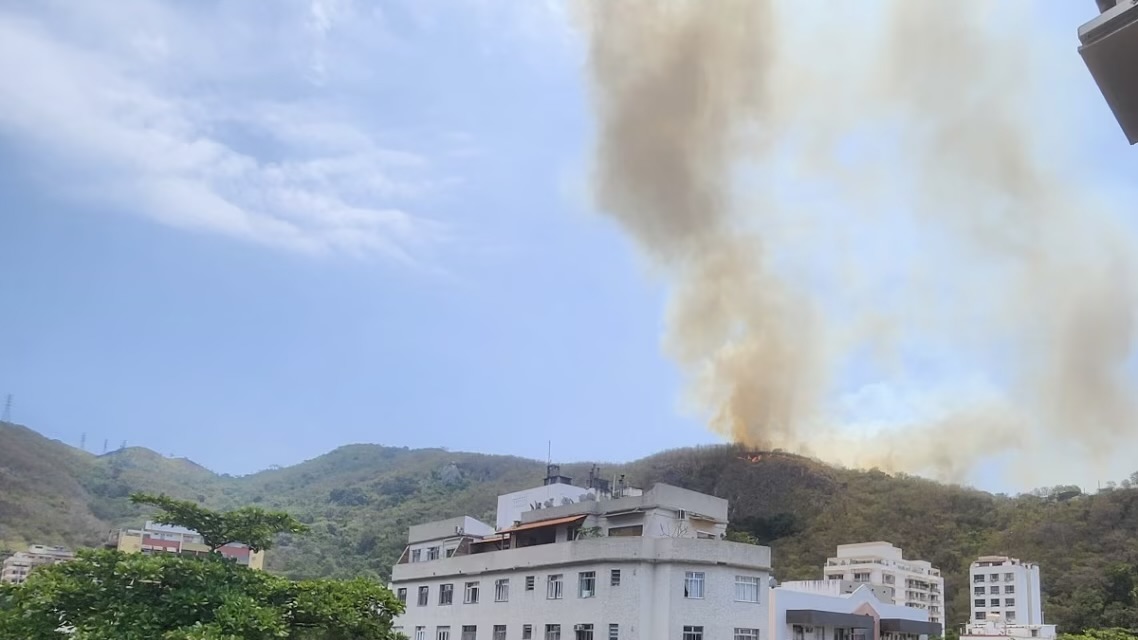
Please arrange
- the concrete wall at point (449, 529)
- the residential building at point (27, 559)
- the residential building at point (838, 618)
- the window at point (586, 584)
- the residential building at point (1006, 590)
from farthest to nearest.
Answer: the residential building at point (27, 559)
the residential building at point (1006, 590)
the concrete wall at point (449, 529)
the residential building at point (838, 618)
the window at point (586, 584)

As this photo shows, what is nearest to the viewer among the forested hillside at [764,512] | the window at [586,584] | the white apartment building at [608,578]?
the white apartment building at [608,578]

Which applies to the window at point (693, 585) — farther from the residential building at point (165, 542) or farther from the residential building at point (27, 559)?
the residential building at point (27, 559)

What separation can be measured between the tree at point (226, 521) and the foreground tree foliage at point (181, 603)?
0.70 meters

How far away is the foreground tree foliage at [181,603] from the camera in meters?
13.9

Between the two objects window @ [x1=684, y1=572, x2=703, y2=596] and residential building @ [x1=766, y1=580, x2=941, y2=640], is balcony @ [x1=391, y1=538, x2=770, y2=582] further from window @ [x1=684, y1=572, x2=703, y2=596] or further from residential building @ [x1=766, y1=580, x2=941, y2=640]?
residential building @ [x1=766, y1=580, x2=941, y2=640]

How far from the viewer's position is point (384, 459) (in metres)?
142

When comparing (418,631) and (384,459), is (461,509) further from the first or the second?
(384,459)

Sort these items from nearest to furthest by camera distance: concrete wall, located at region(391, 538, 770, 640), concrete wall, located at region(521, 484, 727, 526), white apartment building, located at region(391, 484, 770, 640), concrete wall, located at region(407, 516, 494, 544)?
1. concrete wall, located at region(391, 538, 770, 640)
2. white apartment building, located at region(391, 484, 770, 640)
3. concrete wall, located at region(521, 484, 727, 526)
4. concrete wall, located at region(407, 516, 494, 544)

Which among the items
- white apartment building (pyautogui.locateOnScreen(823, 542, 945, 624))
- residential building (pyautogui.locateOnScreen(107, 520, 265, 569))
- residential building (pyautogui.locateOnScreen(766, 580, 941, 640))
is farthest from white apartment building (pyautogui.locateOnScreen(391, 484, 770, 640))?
residential building (pyautogui.locateOnScreen(107, 520, 265, 569))

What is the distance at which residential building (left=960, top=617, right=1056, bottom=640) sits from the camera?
42688 mm

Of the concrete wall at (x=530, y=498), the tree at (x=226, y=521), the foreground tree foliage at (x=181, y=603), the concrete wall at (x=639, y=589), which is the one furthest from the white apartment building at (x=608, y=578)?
the tree at (x=226, y=521)

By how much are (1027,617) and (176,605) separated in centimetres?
5783

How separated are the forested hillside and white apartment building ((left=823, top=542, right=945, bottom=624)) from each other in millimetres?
2848

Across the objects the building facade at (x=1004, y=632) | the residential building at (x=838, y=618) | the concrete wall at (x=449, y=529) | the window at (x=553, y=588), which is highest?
the concrete wall at (x=449, y=529)
